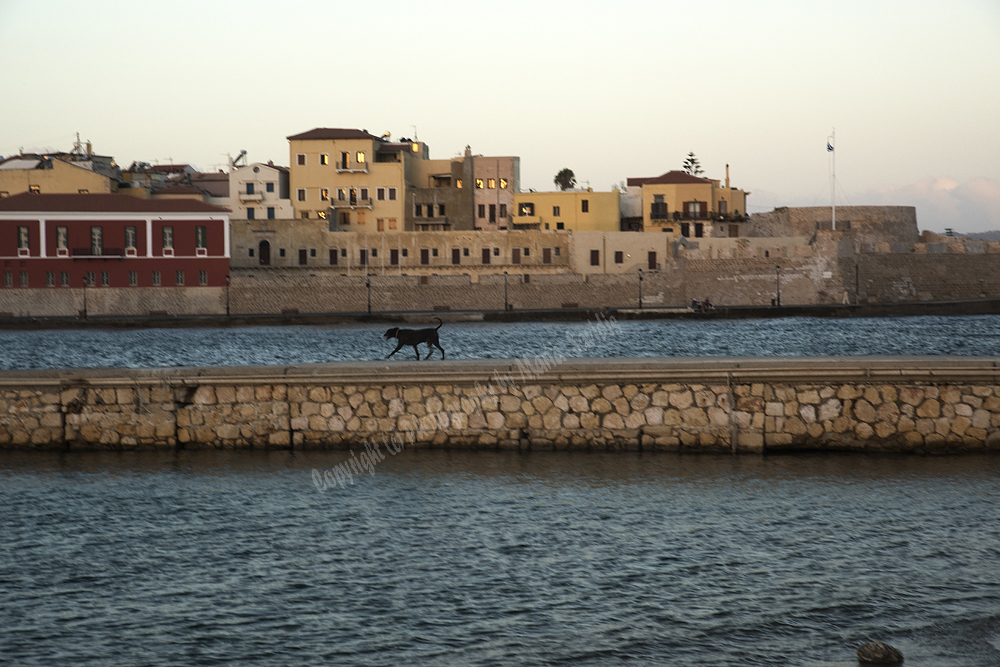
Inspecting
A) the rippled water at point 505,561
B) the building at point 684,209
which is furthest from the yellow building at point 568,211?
the rippled water at point 505,561

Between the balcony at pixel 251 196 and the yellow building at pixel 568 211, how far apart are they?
19.0 m

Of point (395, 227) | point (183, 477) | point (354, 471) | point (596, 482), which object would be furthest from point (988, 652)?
point (395, 227)

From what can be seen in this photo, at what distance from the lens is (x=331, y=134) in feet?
247

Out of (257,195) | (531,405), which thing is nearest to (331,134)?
(257,195)

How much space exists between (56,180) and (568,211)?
121ft

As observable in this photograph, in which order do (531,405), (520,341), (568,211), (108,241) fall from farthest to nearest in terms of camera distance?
(568,211), (108,241), (520,341), (531,405)

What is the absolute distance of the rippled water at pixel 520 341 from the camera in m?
35.1

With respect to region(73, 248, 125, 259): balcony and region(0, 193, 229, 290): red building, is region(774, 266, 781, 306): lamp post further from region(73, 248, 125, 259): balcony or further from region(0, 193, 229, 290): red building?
region(73, 248, 125, 259): balcony

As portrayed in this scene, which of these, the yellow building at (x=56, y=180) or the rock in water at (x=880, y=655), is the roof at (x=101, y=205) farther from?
the rock in water at (x=880, y=655)

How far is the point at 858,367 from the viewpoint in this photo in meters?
10.8

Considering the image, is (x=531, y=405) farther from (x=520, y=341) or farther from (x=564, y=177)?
(x=564, y=177)

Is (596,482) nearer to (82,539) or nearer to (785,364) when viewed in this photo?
(785,364)

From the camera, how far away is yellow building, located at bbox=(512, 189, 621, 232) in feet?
246

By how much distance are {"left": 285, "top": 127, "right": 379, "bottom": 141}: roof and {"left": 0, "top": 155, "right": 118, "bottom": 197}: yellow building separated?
45.9 feet
